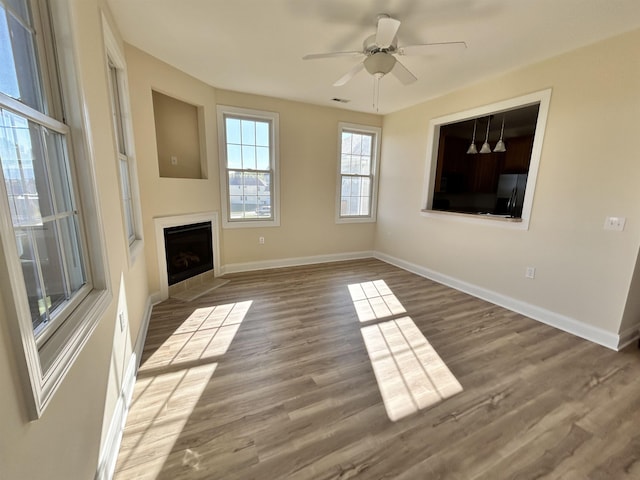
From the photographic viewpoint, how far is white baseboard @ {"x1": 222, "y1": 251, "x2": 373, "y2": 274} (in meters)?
4.36

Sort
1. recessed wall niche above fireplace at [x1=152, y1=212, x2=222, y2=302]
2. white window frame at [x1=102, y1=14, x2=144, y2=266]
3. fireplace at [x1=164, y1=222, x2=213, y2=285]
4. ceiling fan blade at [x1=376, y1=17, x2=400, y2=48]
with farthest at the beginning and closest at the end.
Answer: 1. fireplace at [x1=164, y1=222, x2=213, y2=285]
2. recessed wall niche above fireplace at [x1=152, y1=212, x2=222, y2=302]
3. white window frame at [x1=102, y1=14, x2=144, y2=266]
4. ceiling fan blade at [x1=376, y1=17, x2=400, y2=48]

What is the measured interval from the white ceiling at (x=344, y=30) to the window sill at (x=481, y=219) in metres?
1.63

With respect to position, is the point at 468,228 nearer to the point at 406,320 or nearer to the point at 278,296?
the point at 406,320

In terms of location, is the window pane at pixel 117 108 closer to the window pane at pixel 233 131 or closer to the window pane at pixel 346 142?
the window pane at pixel 233 131

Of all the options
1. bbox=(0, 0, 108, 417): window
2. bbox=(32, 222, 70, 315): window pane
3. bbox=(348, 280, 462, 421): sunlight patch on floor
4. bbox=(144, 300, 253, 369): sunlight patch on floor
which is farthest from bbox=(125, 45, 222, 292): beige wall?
bbox=(348, 280, 462, 421): sunlight patch on floor

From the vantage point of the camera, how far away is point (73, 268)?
128cm

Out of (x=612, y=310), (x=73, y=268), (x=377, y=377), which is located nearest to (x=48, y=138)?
(x=73, y=268)

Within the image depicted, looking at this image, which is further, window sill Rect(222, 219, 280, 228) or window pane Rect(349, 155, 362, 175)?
window pane Rect(349, 155, 362, 175)

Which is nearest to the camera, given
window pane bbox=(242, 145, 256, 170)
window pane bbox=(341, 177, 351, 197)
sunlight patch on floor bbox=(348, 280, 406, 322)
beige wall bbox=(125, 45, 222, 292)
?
beige wall bbox=(125, 45, 222, 292)

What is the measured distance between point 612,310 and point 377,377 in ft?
7.46

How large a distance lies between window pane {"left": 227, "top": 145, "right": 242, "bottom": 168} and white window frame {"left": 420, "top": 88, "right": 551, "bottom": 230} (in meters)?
2.84

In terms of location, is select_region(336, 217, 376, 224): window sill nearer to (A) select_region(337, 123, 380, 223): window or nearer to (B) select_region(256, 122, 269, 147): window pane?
(A) select_region(337, 123, 380, 223): window

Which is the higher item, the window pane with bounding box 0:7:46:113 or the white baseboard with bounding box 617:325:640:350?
the window pane with bounding box 0:7:46:113

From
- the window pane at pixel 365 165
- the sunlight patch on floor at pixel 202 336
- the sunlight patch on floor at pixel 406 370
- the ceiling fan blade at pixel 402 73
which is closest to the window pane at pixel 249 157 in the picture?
the window pane at pixel 365 165
